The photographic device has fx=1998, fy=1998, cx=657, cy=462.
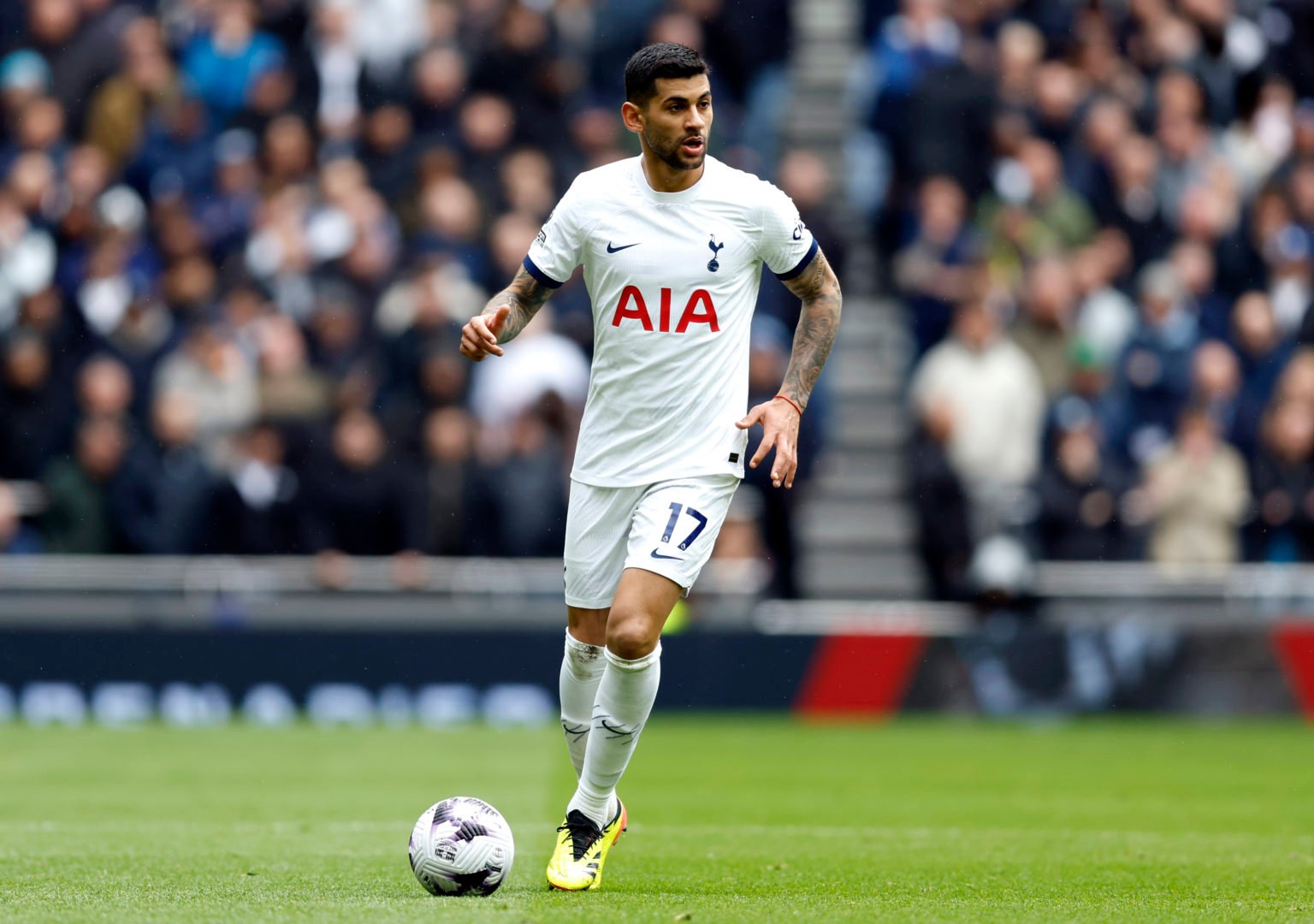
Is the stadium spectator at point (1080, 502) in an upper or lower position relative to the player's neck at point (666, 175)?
lower

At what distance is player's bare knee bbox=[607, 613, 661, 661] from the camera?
7086 millimetres

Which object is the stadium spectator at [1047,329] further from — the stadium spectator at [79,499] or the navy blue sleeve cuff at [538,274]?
the navy blue sleeve cuff at [538,274]

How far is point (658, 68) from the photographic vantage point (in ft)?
23.7

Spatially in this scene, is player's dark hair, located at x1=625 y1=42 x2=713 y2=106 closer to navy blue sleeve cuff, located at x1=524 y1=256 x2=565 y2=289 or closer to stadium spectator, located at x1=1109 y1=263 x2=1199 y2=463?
navy blue sleeve cuff, located at x1=524 y1=256 x2=565 y2=289

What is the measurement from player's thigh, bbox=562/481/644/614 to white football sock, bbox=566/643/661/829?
0.35 m

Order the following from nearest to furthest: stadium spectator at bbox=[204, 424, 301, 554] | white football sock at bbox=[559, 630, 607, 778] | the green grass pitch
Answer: the green grass pitch → white football sock at bbox=[559, 630, 607, 778] → stadium spectator at bbox=[204, 424, 301, 554]

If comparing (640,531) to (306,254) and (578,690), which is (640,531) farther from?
(306,254)

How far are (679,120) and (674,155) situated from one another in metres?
0.13

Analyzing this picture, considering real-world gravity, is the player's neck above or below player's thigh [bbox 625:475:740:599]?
above

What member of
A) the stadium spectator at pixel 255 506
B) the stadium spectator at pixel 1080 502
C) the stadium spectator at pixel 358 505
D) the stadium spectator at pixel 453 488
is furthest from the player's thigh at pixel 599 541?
the stadium spectator at pixel 1080 502

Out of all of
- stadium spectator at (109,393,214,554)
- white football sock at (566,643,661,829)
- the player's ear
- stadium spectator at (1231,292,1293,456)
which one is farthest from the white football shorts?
stadium spectator at (1231,292,1293,456)

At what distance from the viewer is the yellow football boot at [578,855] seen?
7168 millimetres

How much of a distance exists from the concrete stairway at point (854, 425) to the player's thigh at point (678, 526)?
31.7ft

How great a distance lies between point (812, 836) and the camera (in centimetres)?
930
